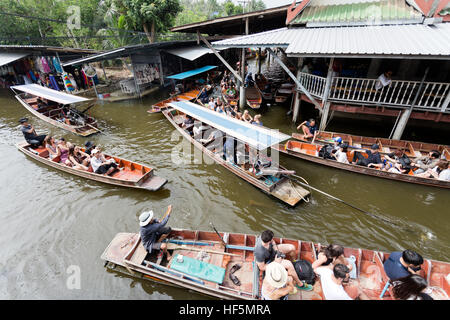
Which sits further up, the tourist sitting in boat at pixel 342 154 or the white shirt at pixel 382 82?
the white shirt at pixel 382 82

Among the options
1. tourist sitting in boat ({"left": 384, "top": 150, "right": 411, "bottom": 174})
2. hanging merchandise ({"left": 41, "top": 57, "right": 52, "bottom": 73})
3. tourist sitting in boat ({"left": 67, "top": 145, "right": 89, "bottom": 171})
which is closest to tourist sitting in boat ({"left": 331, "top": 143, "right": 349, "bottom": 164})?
tourist sitting in boat ({"left": 384, "top": 150, "right": 411, "bottom": 174})

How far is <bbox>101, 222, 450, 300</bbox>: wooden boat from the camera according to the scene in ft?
15.6

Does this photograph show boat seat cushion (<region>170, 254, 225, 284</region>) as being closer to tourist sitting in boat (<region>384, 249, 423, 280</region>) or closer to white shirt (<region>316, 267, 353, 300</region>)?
white shirt (<region>316, 267, 353, 300</region>)

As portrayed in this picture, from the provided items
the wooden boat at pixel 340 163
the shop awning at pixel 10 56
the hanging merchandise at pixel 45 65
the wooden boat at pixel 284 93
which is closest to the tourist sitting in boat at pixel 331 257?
the wooden boat at pixel 340 163

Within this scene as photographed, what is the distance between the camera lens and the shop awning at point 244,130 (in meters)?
7.35

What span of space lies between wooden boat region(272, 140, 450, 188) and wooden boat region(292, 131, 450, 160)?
0.57 m

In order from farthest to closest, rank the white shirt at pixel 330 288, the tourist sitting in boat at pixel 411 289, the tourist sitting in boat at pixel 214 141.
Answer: the tourist sitting in boat at pixel 214 141 → the white shirt at pixel 330 288 → the tourist sitting in boat at pixel 411 289

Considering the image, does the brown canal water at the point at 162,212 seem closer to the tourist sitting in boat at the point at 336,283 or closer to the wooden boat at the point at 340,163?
the wooden boat at the point at 340,163

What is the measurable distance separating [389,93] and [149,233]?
13291 millimetres

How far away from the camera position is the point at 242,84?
15859 mm

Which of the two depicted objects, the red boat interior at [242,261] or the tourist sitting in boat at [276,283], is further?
the red boat interior at [242,261]

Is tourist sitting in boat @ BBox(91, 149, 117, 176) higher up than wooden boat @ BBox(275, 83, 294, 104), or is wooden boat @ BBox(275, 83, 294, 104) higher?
wooden boat @ BBox(275, 83, 294, 104)

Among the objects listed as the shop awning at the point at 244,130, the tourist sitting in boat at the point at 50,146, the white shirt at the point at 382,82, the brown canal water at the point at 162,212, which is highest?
the white shirt at the point at 382,82

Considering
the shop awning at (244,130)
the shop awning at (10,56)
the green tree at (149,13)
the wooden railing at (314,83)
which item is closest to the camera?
the shop awning at (244,130)
